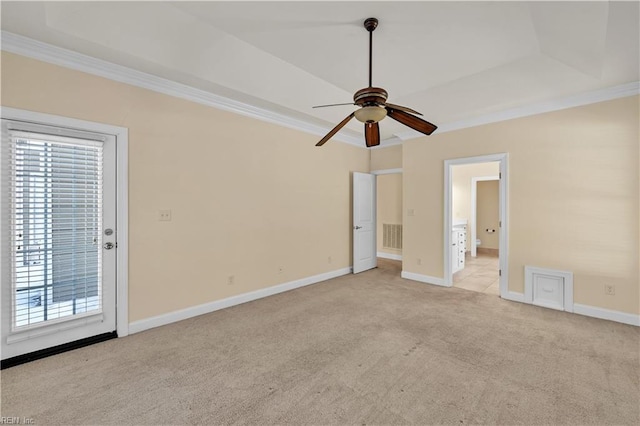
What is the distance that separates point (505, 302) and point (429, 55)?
322cm

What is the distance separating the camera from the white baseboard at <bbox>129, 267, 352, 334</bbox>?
2.94 m

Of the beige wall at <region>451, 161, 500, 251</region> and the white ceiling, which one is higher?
the white ceiling

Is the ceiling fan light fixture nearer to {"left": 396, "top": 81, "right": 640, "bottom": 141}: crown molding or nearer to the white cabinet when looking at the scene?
{"left": 396, "top": 81, "right": 640, "bottom": 141}: crown molding

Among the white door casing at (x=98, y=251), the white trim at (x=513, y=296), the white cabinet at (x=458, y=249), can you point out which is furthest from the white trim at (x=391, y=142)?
the white door casing at (x=98, y=251)

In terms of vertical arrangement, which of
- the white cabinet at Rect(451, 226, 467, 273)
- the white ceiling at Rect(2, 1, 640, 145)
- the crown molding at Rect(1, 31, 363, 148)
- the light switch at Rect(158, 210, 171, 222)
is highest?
the white ceiling at Rect(2, 1, 640, 145)

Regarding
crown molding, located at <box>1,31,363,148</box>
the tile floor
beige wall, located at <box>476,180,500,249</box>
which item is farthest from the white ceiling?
beige wall, located at <box>476,180,500,249</box>

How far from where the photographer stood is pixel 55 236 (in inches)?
97.7

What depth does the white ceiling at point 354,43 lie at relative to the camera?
2.00 metres

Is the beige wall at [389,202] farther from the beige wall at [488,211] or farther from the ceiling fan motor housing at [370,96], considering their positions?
the ceiling fan motor housing at [370,96]

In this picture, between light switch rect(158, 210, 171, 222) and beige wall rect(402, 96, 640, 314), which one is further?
beige wall rect(402, 96, 640, 314)

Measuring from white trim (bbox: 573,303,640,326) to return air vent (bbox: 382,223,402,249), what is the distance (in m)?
3.64

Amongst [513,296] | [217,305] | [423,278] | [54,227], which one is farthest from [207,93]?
[513,296]

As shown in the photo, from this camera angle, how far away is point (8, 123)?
7.44ft

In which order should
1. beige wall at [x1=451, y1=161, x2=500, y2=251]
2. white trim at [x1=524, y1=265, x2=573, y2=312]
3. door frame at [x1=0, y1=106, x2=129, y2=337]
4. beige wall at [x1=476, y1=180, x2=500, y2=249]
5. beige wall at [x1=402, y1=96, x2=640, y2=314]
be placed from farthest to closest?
beige wall at [x1=476, y1=180, x2=500, y2=249] < beige wall at [x1=451, y1=161, x2=500, y2=251] < white trim at [x1=524, y1=265, x2=573, y2=312] < beige wall at [x1=402, y1=96, x2=640, y2=314] < door frame at [x1=0, y1=106, x2=129, y2=337]
